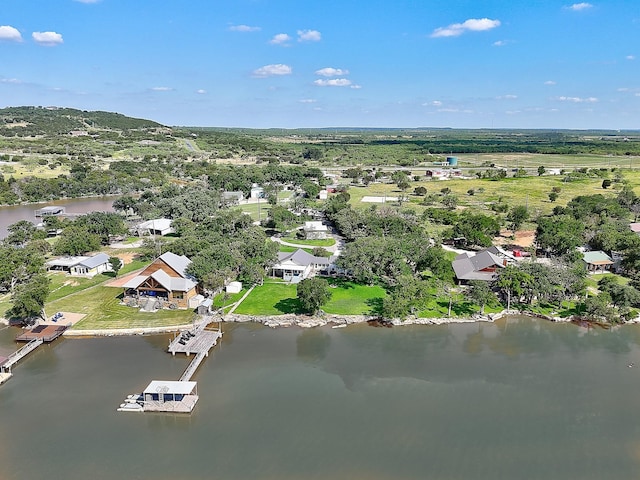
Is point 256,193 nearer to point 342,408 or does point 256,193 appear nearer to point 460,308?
point 460,308

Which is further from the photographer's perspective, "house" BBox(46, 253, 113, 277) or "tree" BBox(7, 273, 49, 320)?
"house" BBox(46, 253, 113, 277)

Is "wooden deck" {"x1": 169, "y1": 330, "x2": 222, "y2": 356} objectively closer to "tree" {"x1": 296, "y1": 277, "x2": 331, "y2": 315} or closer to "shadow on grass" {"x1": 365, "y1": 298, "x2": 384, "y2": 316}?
"tree" {"x1": 296, "y1": 277, "x2": 331, "y2": 315}

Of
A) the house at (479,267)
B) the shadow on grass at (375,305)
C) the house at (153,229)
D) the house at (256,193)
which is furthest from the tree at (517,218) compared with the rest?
the house at (256,193)

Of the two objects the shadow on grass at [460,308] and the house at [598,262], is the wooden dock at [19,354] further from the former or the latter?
the house at [598,262]

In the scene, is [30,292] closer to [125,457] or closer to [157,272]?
[157,272]

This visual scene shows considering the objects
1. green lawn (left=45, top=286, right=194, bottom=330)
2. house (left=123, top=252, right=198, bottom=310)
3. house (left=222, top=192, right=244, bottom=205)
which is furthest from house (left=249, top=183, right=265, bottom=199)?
house (left=123, top=252, right=198, bottom=310)

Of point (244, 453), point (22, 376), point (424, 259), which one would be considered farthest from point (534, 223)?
point (22, 376)

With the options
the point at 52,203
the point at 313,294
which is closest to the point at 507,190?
the point at 313,294
